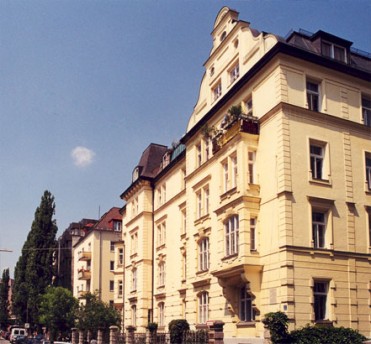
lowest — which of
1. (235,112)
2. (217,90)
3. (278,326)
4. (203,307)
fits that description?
(278,326)

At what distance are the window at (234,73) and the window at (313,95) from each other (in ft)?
17.6

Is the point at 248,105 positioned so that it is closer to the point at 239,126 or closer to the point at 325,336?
the point at 239,126

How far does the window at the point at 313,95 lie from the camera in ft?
91.7

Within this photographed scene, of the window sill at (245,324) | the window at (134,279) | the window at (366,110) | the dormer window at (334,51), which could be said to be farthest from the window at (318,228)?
the window at (134,279)

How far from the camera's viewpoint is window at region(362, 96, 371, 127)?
2961 cm

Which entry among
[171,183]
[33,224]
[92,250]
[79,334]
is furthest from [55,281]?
[171,183]

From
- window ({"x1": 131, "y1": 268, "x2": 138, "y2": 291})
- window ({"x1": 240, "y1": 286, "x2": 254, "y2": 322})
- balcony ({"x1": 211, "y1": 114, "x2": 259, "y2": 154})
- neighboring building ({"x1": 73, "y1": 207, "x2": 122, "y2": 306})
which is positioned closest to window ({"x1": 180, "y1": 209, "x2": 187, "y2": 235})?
window ({"x1": 131, "y1": 268, "x2": 138, "y2": 291})

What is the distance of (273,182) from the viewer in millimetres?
26859

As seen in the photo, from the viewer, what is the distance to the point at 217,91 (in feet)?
117

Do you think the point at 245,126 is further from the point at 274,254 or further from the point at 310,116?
the point at 274,254

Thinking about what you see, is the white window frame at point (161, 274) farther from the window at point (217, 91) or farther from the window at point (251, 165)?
the window at point (251, 165)

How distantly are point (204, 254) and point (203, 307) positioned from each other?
333 cm

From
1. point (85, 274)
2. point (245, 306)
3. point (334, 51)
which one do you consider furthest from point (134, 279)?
point (334, 51)

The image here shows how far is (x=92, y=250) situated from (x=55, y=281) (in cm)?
1694
